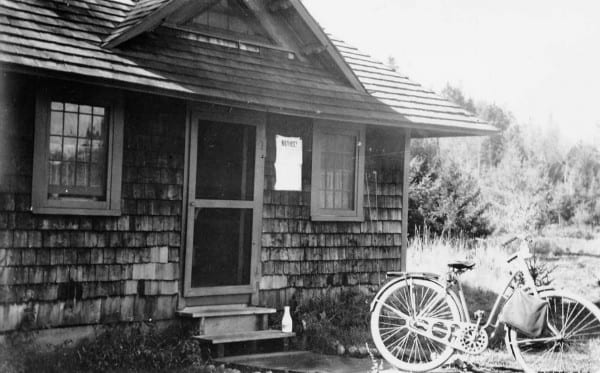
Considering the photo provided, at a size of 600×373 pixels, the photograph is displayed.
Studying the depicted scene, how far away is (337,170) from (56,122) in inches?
157

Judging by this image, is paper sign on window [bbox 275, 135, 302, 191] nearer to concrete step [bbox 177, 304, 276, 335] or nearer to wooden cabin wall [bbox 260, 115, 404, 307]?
wooden cabin wall [bbox 260, 115, 404, 307]

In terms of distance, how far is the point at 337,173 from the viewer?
9758mm

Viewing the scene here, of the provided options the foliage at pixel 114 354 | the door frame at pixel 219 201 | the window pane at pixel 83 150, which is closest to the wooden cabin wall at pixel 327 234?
the door frame at pixel 219 201

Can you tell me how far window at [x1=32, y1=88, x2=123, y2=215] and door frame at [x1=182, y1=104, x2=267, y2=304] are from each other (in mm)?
897

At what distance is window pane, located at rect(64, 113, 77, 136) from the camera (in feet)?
24.3

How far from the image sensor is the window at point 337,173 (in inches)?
372

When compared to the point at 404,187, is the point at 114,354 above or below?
below

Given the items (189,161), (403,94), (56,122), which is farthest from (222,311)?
(403,94)

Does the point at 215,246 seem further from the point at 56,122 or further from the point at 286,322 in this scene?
the point at 56,122

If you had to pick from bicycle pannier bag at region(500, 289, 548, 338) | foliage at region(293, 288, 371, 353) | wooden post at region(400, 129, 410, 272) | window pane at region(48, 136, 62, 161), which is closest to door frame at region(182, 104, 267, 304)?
Result: foliage at region(293, 288, 371, 353)

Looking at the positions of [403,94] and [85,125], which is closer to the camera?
[85,125]

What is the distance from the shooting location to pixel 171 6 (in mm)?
8148

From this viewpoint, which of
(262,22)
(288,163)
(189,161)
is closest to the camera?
(189,161)

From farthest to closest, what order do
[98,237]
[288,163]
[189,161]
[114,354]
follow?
1. [288,163]
2. [189,161]
3. [98,237]
4. [114,354]
